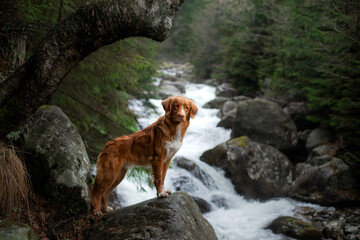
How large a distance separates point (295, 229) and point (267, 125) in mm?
5673

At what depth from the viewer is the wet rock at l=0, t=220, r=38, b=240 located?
2760mm

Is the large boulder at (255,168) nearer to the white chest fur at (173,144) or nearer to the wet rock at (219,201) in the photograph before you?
the wet rock at (219,201)

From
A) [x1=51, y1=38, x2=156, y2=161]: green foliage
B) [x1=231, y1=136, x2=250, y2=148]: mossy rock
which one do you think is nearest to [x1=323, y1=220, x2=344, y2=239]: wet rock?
[x1=231, y1=136, x2=250, y2=148]: mossy rock

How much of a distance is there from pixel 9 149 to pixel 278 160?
32.0 ft

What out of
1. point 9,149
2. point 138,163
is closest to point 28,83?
point 9,149

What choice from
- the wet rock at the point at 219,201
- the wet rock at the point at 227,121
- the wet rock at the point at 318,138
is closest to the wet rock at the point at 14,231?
the wet rock at the point at 219,201

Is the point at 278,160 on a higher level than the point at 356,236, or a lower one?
higher

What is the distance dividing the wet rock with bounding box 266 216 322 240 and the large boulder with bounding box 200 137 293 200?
2.16m

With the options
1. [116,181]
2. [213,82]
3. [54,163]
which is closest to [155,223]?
[116,181]

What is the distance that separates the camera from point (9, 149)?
11.7 ft

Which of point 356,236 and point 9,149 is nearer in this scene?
point 9,149

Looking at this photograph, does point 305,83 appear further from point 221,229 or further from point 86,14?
point 86,14

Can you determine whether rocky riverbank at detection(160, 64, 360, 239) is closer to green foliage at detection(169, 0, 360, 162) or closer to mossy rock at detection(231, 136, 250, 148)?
mossy rock at detection(231, 136, 250, 148)

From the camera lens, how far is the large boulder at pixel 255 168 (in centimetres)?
1063
